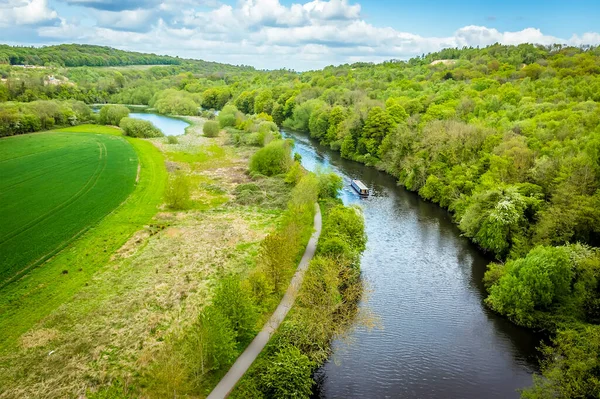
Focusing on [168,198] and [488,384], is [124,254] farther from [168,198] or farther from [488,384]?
[488,384]

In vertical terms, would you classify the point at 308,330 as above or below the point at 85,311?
above

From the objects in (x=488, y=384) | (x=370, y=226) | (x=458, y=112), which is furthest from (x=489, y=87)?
(x=488, y=384)

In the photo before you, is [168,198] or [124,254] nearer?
[124,254]

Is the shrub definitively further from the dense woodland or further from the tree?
the tree

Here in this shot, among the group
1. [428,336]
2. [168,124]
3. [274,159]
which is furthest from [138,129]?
[428,336]

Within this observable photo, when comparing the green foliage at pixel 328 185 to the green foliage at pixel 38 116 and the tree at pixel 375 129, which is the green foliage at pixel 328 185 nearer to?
the tree at pixel 375 129

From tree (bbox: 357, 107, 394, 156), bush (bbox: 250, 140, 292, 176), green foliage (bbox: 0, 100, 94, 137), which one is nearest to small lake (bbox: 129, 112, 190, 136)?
green foliage (bbox: 0, 100, 94, 137)

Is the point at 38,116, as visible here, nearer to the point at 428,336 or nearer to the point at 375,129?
the point at 375,129
